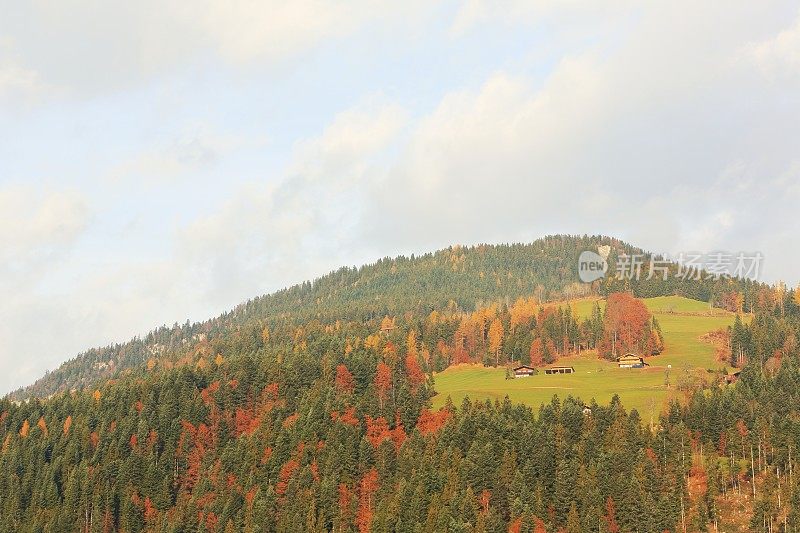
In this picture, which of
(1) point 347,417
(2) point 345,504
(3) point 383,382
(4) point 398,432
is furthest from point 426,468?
(3) point 383,382

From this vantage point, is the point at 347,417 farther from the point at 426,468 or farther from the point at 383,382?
the point at 426,468

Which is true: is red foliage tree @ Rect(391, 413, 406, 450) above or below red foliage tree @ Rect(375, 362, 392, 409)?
below

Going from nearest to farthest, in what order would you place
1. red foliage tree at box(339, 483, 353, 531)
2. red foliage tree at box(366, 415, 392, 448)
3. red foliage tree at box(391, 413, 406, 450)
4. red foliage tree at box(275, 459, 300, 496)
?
red foliage tree at box(339, 483, 353, 531), red foliage tree at box(275, 459, 300, 496), red foliage tree at box(391, 413, 406, 450), red foliage tree at box(366, 415, 392, 448)

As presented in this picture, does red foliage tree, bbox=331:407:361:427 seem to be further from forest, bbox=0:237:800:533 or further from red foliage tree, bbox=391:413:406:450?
red foliage tree, bbox=391:413:406:450

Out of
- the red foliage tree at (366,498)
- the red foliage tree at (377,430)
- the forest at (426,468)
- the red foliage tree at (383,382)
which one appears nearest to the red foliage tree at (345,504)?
the forest at (426,468)

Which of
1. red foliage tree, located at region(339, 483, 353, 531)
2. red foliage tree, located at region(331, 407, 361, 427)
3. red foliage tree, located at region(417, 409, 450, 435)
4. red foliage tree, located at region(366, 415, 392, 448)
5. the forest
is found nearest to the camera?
the forest

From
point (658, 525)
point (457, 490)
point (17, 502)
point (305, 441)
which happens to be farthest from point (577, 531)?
point (17, 502)

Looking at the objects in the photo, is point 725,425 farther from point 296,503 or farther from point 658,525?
point 296,503

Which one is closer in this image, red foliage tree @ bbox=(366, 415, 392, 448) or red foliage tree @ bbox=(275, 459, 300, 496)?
red foliage tree @ bbox=(275, 459, 300, 496)

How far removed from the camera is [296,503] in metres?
152

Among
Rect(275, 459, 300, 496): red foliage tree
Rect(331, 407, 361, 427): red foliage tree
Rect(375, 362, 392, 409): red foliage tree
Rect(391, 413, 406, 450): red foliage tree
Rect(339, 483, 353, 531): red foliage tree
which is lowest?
Rect(339, 483, 353, 531): red foliage tree

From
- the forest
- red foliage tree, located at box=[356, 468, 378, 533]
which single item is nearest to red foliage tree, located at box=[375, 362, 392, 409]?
the forest

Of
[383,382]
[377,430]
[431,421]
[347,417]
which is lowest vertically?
[377,430]

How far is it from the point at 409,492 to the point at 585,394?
221ft
